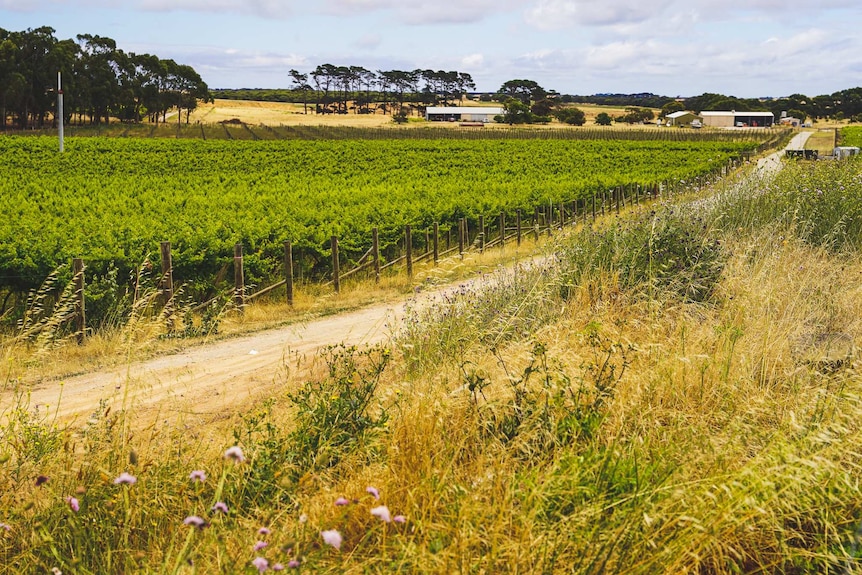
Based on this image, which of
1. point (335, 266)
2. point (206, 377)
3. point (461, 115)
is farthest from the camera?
point (461, 115)

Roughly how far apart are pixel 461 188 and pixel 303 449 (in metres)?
25.1

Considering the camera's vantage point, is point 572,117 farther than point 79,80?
Yes

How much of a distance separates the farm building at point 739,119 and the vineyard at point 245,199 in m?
86.5

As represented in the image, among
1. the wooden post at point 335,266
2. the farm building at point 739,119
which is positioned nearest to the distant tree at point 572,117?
the farm building at point 739,119

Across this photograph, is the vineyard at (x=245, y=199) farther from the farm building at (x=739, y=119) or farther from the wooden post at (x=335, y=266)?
the farm building at (x=739, y=119)

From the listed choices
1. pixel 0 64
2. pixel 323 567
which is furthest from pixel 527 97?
pixel 323 567

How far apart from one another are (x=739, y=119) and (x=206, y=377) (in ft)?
483

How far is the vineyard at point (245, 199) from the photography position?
48.4 ft

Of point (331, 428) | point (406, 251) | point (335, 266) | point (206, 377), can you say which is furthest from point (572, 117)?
point (331, 428)

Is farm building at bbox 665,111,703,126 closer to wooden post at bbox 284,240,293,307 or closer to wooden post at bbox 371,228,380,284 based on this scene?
wooden post at bbox 371,228,380,284

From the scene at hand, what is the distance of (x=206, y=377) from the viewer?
32.7 ft

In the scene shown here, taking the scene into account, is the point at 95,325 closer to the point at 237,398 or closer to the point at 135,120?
the point at 237,398

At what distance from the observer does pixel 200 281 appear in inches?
591

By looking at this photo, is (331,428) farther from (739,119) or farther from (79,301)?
(739,119)
